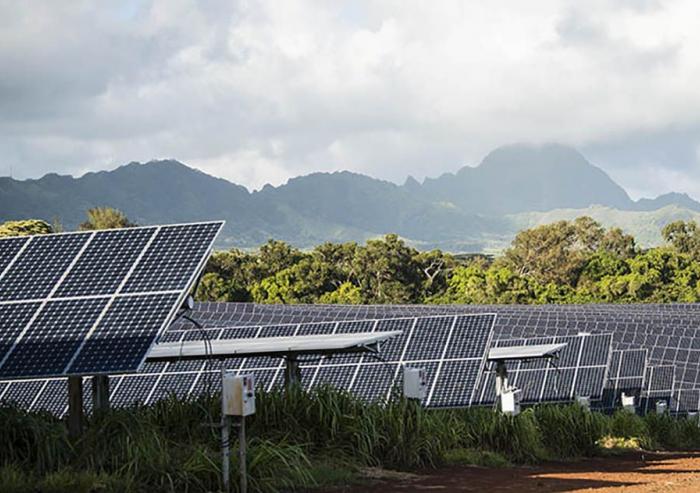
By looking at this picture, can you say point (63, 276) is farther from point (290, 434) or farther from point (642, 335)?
point (642, 335)

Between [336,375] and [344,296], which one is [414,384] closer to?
[336,375]

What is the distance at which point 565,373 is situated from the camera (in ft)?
92.7

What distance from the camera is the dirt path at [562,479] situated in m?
11.4

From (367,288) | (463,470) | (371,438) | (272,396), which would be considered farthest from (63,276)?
(367,288)

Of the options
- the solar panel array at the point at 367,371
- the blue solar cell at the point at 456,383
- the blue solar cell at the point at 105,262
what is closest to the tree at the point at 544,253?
the solar panel array at the point at 367,371

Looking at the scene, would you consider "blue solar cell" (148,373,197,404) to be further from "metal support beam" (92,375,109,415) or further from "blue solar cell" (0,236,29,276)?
"metal support beam" (92,375,109,415)

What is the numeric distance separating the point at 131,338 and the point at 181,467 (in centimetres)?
151

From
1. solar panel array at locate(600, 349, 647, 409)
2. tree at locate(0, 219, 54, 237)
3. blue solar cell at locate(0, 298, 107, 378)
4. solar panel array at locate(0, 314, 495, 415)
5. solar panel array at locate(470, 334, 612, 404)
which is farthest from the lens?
tree at locate(0, 219, 54, 237)

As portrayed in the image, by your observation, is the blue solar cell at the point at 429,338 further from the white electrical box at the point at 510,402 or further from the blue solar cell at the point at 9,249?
the blue solar cell at the point at 9,249

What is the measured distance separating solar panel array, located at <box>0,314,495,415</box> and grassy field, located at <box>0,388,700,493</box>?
2.75 metres

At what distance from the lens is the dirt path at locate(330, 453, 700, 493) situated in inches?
447

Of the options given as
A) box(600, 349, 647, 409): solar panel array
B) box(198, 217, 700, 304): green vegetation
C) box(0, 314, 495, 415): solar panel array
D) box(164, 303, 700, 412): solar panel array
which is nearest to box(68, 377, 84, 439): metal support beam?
box(0, 314, 495, 415): solar panel array

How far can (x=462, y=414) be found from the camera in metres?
15.7

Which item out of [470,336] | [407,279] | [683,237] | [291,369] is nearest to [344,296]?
[407,279]
